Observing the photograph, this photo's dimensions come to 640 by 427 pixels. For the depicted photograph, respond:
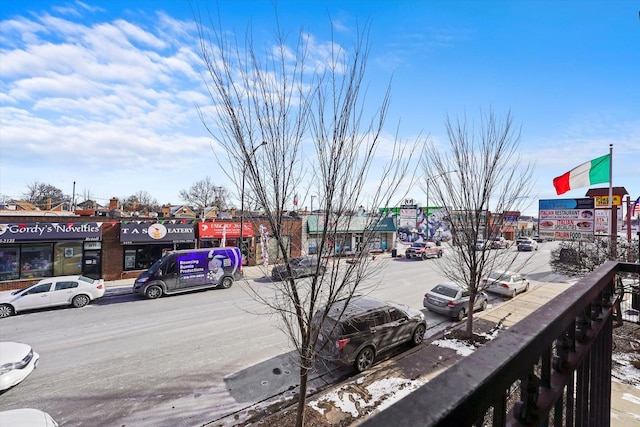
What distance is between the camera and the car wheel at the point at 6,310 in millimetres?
12812

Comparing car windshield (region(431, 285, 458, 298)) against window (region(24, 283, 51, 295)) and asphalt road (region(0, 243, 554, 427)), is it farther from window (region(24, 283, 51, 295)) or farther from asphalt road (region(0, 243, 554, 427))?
window (region(24, 283, 51, 295))

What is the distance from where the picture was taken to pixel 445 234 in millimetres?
44656

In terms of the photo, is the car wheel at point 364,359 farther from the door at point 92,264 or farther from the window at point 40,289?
the door at point 92,264

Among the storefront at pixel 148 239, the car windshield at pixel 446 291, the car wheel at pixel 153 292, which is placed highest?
the storefront at pixel 148 239

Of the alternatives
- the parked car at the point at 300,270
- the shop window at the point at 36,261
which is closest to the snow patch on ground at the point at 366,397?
the parked car at the point at 300,270

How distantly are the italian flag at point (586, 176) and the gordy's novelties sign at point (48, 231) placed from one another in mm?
24583

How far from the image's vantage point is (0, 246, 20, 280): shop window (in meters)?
16.9

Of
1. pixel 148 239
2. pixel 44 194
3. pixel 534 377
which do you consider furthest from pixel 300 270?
pixel 44 194

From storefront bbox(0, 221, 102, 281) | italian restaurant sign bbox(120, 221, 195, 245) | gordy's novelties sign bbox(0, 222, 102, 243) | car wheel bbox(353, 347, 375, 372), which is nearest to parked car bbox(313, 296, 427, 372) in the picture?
car wheel bbox(353, 347, 375, 372)

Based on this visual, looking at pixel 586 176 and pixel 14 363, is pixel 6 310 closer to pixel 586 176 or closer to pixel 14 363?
pixel 14 363

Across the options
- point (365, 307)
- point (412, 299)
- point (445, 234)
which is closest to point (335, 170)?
point (365, 307)

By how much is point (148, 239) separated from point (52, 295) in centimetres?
672

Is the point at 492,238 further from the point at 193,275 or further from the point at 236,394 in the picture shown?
the point at 193,275

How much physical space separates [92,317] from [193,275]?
4.90 meters
